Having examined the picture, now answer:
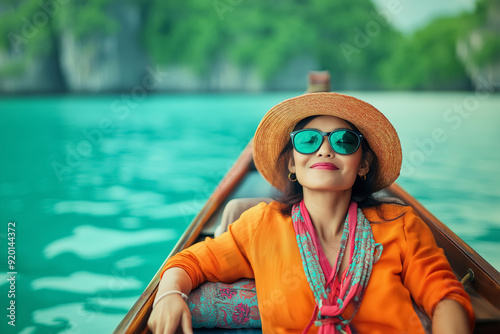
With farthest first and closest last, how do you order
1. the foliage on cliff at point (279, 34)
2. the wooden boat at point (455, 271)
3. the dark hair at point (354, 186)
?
1. the foliage on cliff at point (279, 34)
2. the dark hair at point (354, 186)
3. the wooden boat at point (455, 271)

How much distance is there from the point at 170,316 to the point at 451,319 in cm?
53

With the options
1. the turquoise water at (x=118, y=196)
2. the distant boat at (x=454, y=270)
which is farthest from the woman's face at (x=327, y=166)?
the turquoise water at (x=118, y=196)

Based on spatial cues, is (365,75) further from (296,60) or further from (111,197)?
(111,197)

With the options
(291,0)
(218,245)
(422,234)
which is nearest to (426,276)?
(422,234)

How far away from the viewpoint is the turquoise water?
2334mm

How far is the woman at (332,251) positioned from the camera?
940mm

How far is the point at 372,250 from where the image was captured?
3.21 feet

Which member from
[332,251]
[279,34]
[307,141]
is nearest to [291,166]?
[307,141]

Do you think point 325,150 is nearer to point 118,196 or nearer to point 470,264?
point 470,264

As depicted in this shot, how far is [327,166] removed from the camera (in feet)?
3.34

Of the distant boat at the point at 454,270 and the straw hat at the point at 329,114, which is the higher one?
the straw hat at the point at 329,114

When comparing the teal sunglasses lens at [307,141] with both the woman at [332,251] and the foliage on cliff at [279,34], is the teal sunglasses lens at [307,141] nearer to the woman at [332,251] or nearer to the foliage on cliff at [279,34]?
the woman at [332,251]

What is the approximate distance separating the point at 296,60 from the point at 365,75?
10.6 feet

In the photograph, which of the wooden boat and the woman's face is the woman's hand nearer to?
the wooden boat
